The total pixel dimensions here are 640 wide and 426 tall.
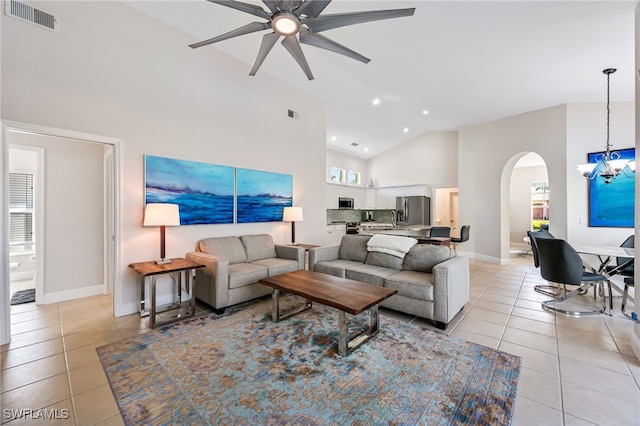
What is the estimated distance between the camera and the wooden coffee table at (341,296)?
2.19 m

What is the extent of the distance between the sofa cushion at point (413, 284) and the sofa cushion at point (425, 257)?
11 centimetres

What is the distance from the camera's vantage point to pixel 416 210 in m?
7.98

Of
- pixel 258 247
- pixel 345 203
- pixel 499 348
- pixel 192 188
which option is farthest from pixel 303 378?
pixel 345 203

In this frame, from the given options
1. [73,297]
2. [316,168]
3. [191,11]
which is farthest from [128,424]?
[316,168]

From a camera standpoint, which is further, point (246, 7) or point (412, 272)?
point (412, 272)

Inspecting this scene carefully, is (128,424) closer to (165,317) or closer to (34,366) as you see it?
(34,366)

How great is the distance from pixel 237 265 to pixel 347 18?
122 inches

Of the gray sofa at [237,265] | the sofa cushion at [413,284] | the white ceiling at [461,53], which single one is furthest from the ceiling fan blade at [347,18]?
the gray sofa at [237,265]

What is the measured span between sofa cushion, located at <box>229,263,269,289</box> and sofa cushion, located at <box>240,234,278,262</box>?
408mm

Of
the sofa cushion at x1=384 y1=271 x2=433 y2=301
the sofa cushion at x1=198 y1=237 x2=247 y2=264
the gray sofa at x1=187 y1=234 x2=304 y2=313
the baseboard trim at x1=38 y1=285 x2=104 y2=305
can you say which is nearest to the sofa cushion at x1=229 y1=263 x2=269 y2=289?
the gray sofa at x1=187 y1=234 x2=304 y2=313

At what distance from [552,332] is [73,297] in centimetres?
590

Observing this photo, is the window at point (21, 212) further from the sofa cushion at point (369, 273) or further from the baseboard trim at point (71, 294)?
the sofa cushion at point (369, 273)

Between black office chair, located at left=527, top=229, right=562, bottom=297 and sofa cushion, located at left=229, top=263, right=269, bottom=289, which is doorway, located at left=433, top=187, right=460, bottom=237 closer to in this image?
black office chair, located at left=527, top=229, right=562, bottom=297

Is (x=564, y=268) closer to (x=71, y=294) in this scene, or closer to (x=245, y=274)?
(x=245, y=274)
